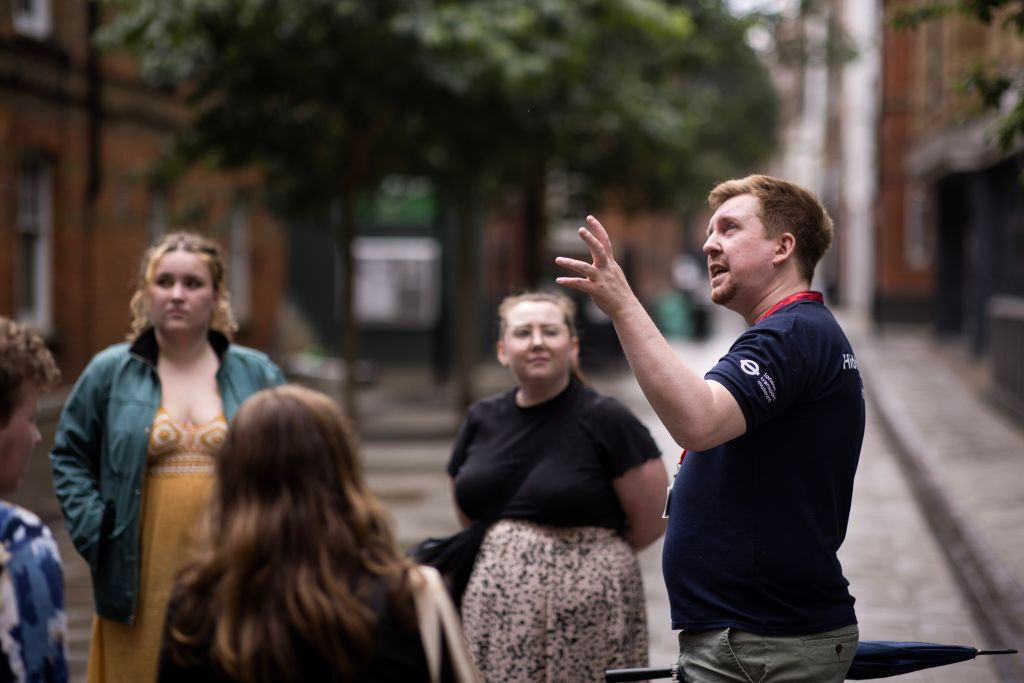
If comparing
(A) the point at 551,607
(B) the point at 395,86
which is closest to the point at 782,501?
(A) the point at 551,607

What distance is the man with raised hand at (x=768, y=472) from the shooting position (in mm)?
2953

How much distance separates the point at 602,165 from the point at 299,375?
6.22 m

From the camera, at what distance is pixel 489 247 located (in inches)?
1342

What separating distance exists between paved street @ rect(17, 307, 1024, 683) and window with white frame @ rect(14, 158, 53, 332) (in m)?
4.30

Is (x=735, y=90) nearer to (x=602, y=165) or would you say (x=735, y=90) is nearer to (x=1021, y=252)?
(x=602, y=165)

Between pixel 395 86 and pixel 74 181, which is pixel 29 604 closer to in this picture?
pixel 395 86

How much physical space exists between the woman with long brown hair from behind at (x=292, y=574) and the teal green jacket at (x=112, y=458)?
5.88 feet

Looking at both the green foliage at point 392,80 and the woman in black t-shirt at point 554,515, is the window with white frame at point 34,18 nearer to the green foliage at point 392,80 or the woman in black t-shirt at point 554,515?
the green foliage at point 392,80

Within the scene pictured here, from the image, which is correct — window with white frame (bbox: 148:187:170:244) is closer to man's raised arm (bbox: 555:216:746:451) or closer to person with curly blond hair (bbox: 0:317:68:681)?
person with curly blond hair (bbox: 0:317:68:681)

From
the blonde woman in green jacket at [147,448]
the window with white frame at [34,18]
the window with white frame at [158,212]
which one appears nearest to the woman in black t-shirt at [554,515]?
the blonde woman in green jacket at [147,448]

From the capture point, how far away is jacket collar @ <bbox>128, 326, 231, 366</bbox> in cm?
436

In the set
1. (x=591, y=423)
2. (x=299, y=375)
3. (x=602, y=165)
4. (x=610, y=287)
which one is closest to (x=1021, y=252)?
(x=602, y=165)

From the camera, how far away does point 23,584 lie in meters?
2.60

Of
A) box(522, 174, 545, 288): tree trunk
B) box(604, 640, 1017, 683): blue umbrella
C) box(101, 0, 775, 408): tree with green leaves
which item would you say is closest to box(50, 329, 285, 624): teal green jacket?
box(604, 640, 1017, 683): blue umbrella
